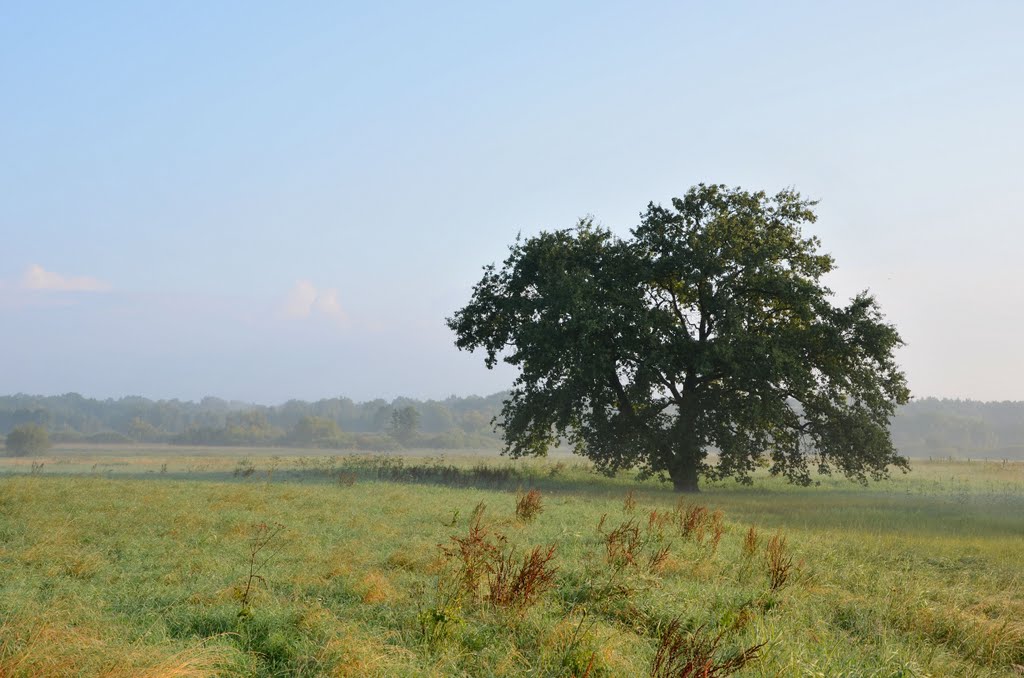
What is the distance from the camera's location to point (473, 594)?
28.1 feet

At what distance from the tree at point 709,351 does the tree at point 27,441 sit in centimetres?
7495

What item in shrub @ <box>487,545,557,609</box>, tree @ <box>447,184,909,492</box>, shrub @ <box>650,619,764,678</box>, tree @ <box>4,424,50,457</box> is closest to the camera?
shrub @ <box>650,619,764,678</box>

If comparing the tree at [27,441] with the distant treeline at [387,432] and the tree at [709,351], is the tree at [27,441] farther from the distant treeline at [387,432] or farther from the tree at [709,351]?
the tree at [709,351]

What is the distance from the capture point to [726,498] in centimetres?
2808

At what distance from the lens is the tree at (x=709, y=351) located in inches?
1156

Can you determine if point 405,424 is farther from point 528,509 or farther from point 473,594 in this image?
point 473,594

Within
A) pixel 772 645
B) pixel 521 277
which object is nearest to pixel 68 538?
pixel 772 645

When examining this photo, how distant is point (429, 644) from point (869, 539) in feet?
40.0

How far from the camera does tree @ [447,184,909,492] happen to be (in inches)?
1156

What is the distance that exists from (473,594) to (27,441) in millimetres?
94566

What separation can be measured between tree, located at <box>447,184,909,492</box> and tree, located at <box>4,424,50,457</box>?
74.9 m

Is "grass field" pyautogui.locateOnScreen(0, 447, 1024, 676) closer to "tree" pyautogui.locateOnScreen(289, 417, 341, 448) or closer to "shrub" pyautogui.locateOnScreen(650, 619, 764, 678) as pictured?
"shrub" pyautogui.locateOnScreen(650, 619, 764, 678)

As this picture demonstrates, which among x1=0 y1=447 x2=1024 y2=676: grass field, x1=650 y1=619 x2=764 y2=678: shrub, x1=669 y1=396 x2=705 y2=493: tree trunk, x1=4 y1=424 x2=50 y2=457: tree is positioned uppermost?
x1=669 y1=396 x2=705 y2=493: tree trunk

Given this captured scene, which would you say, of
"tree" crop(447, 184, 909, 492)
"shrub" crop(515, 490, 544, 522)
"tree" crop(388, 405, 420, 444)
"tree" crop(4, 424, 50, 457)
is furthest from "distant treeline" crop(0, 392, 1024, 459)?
"shrub" crop(515, 490, 544, 522)
